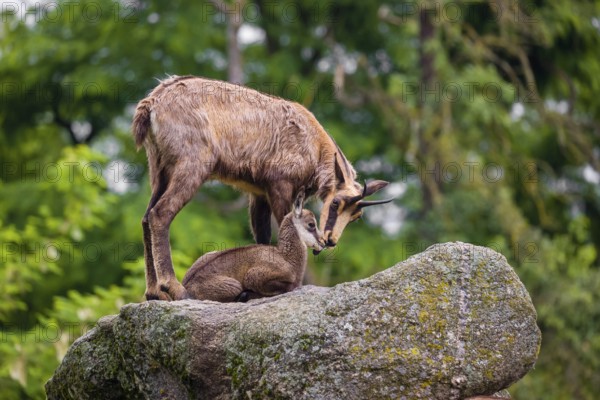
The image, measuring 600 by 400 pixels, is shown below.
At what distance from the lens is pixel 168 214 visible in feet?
24.8

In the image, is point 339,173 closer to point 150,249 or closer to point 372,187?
point 372,187

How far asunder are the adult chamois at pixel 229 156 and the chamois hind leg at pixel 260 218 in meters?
0.11

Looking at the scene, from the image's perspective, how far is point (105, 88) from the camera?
2022 centimetres

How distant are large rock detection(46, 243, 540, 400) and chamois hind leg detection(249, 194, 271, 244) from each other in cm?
147

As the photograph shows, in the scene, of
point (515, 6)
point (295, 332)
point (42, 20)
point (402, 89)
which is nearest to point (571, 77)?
point (515, 6)

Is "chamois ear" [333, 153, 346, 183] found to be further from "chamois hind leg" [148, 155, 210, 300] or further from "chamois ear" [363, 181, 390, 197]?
"chamois hind leg" [148, 155, 210, 300]

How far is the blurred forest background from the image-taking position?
57.0ft

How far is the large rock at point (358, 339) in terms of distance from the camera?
6.27 metres

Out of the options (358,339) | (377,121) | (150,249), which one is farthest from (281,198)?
(377,121)

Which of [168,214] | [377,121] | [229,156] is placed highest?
[229,156]

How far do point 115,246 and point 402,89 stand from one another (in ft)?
20.2

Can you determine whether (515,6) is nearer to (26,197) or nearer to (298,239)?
(26,197)

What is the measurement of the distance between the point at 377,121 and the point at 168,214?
13.7 m

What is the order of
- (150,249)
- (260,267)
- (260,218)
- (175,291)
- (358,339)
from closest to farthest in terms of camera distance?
(358,339)
(175,291)
(260,267)
(150,249)
(260,218)
